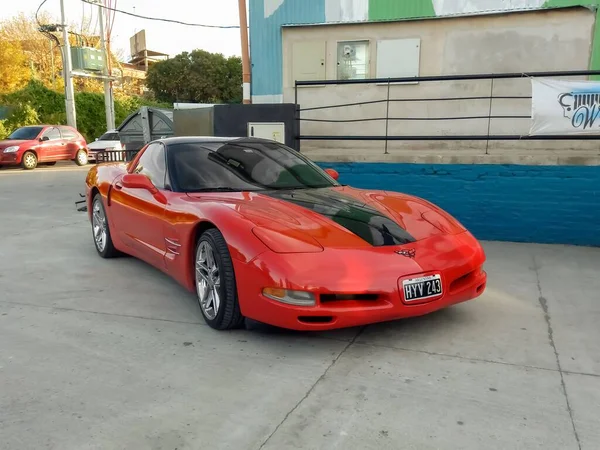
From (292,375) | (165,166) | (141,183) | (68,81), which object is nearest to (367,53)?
(165,166)

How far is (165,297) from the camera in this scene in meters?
4.38

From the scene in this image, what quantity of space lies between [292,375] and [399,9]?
865 cm

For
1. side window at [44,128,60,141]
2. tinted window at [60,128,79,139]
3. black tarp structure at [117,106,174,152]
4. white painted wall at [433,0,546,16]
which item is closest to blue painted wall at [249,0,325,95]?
white painted wall at [433,0,546,16]

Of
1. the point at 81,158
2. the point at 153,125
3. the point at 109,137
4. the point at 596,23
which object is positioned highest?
the point at 596,23

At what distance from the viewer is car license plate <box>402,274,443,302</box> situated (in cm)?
321

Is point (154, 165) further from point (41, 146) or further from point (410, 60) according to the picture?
point (41, 146)

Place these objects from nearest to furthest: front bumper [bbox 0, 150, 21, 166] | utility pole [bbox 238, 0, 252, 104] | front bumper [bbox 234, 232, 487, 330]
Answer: front bumper [bbox 234, 232, 487, 330]
utility pole [bbox 238, 0, 252, 104]
front bumper [bbox 0, 150, 21, 166]

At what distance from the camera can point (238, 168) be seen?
452 centimetres

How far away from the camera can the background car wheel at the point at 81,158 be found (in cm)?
1888

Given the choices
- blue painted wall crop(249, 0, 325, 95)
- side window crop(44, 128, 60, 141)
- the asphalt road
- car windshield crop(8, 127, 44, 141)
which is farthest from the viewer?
side window crop(44, 128, 60, 141)

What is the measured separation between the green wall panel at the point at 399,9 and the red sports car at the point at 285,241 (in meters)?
6.18

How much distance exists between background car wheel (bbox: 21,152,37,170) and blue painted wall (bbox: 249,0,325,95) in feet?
33.9

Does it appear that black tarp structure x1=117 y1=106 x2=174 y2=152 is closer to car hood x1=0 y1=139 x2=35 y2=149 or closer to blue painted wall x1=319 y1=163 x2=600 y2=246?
car hood x1=0 y1=139 x2=35 y2=149

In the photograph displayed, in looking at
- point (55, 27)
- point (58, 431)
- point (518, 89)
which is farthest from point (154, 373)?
point (55, 27)
